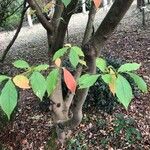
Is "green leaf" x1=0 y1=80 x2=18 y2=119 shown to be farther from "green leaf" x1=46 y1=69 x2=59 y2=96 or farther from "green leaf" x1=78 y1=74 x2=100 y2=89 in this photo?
"green leaf" x1=78 y1=74 x2=100 y2=89

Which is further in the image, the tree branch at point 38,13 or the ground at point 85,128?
the ground at point 85,128

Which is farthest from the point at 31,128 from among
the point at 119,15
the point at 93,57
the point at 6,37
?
the point at 6,37

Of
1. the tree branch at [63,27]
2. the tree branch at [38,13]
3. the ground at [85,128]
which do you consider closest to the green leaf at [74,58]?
the tree branch at [63,27]

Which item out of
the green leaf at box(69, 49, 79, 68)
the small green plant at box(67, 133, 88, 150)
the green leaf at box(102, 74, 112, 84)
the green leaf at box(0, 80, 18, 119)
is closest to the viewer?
the green leaf at box(0, 80, 18, 119)

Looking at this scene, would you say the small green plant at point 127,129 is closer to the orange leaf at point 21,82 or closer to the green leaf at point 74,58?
the green leaf at point 74,58

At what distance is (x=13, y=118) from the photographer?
5.85 meters

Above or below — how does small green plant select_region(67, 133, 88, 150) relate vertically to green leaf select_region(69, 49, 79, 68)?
below

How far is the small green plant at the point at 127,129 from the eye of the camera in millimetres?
5209

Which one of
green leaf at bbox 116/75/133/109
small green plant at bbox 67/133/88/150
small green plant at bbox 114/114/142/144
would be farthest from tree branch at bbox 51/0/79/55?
green leaf at bbox 116/75/133/109

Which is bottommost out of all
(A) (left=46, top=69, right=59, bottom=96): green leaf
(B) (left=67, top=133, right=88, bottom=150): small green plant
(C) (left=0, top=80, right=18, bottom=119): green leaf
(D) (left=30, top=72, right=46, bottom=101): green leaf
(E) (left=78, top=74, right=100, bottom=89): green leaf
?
(B) (left=67, top=133, right=88, bottom=150): small green plant

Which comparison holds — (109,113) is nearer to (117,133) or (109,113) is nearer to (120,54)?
(117,133)

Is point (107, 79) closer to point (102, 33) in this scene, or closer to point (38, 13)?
point (102, 33)

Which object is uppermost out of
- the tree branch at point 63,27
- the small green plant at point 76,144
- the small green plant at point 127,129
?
the tree branch at point 63,27

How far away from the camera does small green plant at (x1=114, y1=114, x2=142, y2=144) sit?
5209 millimetres
